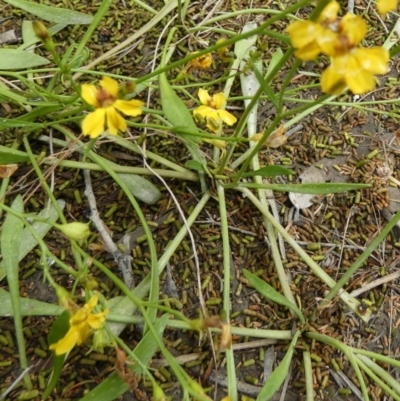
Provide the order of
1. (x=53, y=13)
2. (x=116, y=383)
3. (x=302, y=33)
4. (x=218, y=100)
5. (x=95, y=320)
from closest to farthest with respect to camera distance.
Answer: (x=302, y=33), (x=95, y=320), (x=116, y=383), (x=218, y=100), (x=53, y=13)

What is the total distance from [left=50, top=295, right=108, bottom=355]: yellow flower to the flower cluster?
47 cm

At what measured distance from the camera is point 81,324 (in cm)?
81

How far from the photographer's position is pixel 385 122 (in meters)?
1.36

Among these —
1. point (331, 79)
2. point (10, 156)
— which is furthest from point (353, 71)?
point (10, 156)

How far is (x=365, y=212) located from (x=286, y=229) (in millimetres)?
197

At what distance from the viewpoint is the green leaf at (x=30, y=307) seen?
1010 mm

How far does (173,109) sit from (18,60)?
415 millimetres

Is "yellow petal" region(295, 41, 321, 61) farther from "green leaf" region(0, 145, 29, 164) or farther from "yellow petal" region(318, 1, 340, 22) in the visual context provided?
"green leaf" region(0, 145, 29, 164)

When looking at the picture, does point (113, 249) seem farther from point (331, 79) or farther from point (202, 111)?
point (331, 79)

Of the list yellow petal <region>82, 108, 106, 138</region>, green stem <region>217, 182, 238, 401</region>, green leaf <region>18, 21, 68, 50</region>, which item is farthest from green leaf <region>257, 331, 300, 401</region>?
green leaf <region>18, 21, 68, 50</region>

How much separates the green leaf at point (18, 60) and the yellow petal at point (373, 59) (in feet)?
2.68

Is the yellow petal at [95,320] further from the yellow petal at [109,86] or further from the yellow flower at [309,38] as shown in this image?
the yellow flower at [309,38]

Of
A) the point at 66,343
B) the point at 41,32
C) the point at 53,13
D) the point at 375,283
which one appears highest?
the point at 41,32

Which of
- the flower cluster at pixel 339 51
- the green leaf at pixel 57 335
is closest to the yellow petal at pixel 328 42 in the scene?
the flower cluster at pixel 339 51
